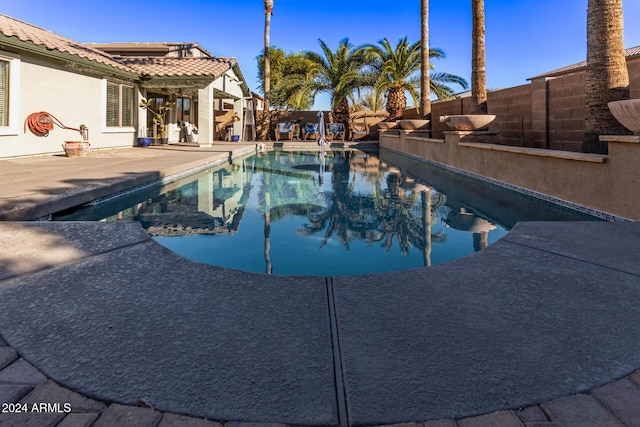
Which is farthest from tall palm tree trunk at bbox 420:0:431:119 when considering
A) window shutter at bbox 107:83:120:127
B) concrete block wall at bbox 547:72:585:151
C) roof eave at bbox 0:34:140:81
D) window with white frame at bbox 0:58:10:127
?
A: window with white frame at bbox 0:58:10:127

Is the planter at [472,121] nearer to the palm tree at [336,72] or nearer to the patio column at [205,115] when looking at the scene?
the patio column at [205,115]

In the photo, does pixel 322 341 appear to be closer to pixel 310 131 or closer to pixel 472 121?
pixel 472 121

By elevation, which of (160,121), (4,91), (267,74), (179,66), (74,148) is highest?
(267,74)

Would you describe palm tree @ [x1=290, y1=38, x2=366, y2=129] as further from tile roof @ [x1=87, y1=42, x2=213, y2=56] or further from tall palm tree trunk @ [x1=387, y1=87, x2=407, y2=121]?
tile roof @ [x1=87, y1=42, x2=213, y2=56]

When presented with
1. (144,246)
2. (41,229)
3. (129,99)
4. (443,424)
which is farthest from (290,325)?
(129,99)

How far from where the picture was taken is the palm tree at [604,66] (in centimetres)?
659

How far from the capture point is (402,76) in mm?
24250

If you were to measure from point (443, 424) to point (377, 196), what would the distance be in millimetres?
7068

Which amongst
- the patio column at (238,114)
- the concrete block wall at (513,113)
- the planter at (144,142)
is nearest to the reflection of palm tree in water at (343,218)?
the concrete block wall at (513,113)

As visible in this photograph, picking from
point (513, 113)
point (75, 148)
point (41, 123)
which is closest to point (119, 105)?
point (41, 123)

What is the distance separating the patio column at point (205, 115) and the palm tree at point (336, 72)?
9.52 metres

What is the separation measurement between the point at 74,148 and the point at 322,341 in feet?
42.1

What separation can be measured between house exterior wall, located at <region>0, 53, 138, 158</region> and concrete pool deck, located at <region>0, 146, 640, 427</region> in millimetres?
10572

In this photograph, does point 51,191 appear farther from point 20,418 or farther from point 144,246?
point 20,418
